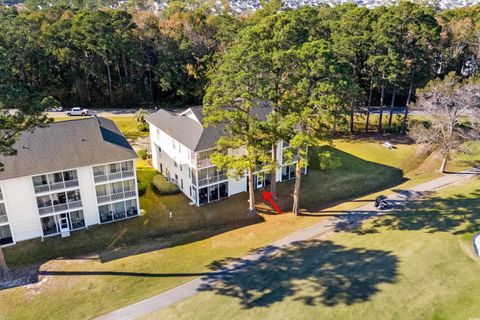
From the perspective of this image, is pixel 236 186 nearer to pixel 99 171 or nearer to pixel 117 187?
pixel 117 187

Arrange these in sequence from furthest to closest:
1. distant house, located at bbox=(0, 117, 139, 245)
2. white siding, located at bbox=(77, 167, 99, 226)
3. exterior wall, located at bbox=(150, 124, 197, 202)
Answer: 1. exterior wall, located at bbox=(150, 124, 197, 202)
2. white siding, located at bbox=(77, 167, 99, 226)
3. distant house, located at bbox=(0, 117, 139, 245)

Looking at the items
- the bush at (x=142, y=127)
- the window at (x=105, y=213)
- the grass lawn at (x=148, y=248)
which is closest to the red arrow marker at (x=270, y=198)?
the grass lawn at (x=148, y=248)

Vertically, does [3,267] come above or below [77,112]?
below

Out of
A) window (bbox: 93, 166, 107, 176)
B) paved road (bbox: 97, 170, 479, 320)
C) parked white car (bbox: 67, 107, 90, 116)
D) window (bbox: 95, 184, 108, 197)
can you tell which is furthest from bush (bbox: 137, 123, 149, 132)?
paved road (bbox: 97, 170, 479, 320)

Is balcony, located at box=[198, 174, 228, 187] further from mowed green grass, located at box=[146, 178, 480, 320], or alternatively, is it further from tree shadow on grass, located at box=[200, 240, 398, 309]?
mowed green grass, located at box=[146, 178, 480, 320]

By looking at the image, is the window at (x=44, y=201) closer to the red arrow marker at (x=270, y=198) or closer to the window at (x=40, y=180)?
the window at (x=40, y=180)

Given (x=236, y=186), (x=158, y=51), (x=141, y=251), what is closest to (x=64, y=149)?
(x=141, y=251)
